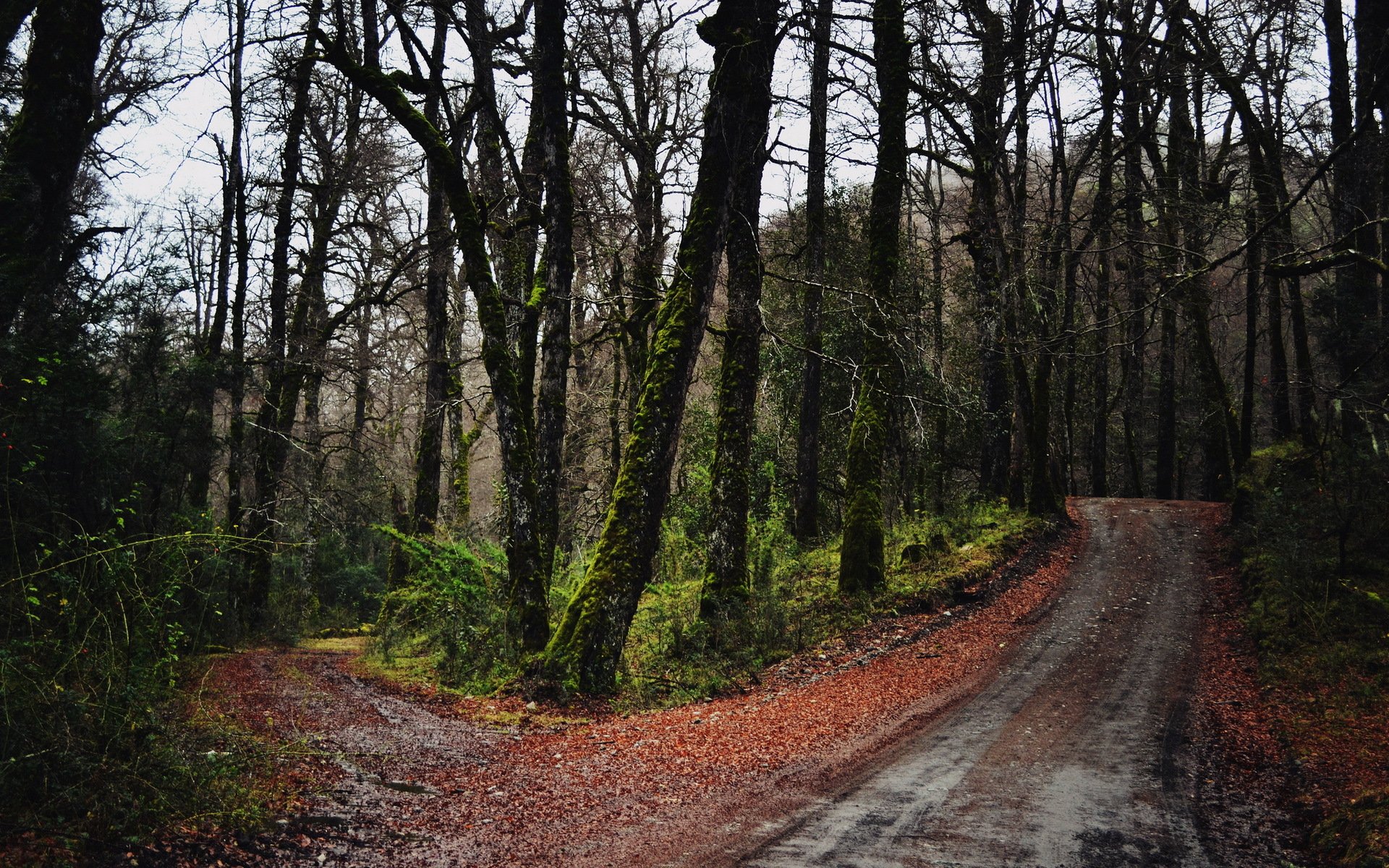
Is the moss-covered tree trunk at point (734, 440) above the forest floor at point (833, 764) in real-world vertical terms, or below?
above

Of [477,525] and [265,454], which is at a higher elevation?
[265,454]

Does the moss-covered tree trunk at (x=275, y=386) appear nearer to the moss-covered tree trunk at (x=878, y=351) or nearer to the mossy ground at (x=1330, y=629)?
the moss-covered tree trunk at (x=878, y=351)

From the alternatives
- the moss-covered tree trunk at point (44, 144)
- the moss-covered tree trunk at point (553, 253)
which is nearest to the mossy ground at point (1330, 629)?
the moss-covered tree trunk at point (553, 253)

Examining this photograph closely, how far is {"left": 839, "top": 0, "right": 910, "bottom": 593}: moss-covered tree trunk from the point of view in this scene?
1235cm

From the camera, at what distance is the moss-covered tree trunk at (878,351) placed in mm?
12352

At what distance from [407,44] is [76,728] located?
944cm

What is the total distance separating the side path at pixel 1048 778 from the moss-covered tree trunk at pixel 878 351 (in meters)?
2.74

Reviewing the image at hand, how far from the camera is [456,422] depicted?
72.9 ft

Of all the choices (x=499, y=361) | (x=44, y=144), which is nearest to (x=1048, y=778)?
(x=499, y=361)

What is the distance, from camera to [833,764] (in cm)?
600

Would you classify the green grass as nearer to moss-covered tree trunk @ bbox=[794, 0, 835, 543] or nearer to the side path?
moss-covered tree trunk @ bbox=[794, 0, 835, 543]

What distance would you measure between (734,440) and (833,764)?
596 cm

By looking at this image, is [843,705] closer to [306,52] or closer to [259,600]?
[306,52]

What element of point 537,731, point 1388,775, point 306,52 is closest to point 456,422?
point 306,52
